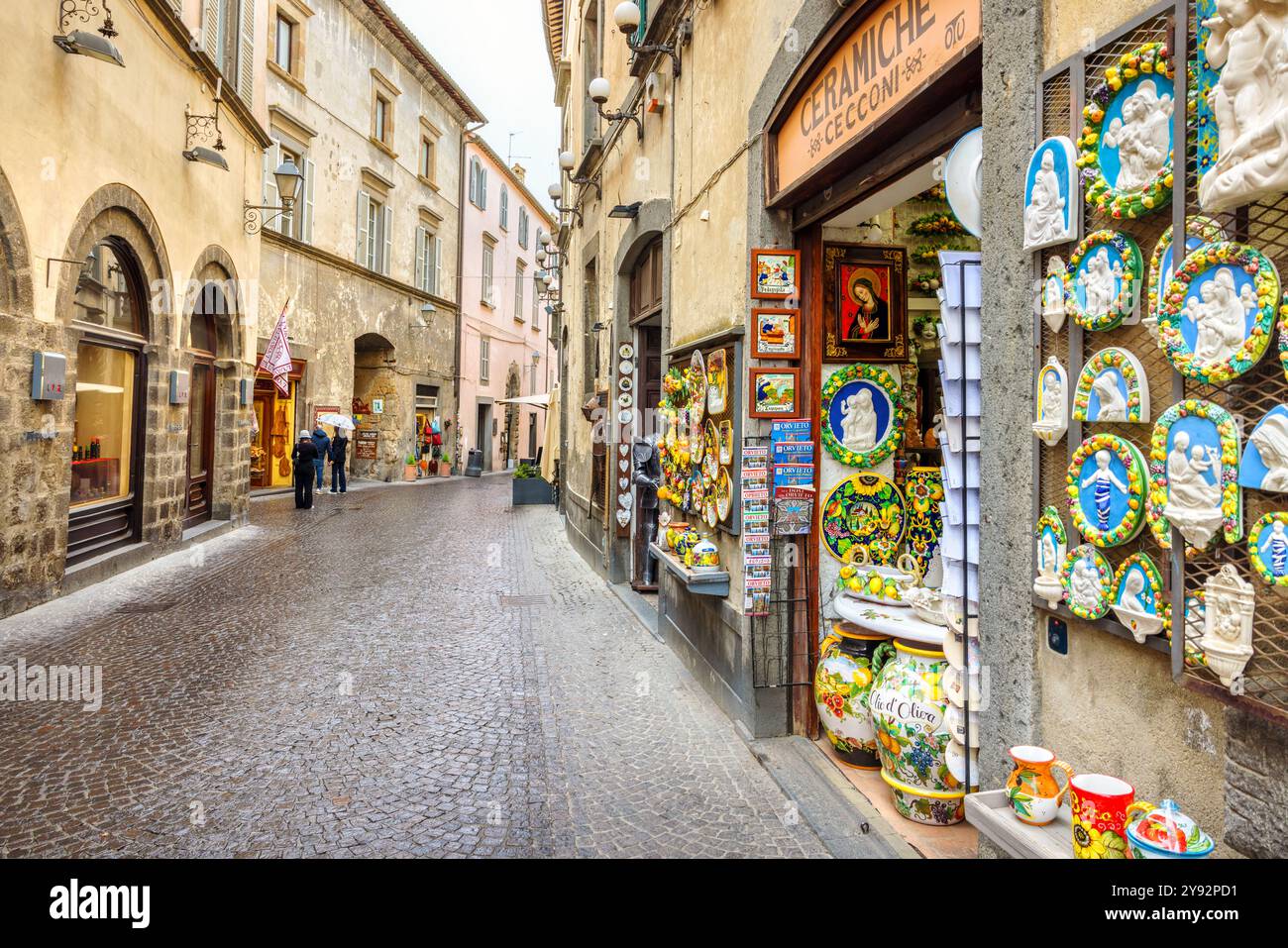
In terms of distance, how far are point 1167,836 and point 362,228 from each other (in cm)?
2185

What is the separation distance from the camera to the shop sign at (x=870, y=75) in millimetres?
2713

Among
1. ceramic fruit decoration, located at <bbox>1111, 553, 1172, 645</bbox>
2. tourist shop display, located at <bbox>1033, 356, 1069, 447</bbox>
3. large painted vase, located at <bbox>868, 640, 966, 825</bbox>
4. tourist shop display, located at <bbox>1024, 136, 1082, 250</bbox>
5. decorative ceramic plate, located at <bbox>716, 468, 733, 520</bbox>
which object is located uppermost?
tourist shop display, located at <bbox>1024, 136, 1082, 250</bbox>

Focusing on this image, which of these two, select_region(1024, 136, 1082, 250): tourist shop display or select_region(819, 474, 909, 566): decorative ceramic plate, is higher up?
select_region(1024, 136, 1082, 250): tourist shop display

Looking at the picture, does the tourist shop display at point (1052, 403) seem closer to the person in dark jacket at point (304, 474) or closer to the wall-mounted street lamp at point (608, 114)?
the wall-mounted street lamp at point (608, 114)

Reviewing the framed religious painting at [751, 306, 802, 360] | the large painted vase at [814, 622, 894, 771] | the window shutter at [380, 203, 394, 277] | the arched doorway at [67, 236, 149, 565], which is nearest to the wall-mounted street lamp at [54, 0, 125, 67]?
the arched doorway at [67, 236, 149, 565]

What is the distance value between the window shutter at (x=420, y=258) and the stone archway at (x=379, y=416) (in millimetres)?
2630

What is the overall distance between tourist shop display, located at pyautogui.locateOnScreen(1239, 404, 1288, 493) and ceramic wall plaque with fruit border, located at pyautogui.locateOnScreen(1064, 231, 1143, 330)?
424 millimetres

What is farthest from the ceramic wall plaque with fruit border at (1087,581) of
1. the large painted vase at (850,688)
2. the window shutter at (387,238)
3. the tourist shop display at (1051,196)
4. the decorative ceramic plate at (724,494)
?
the window shutter at (387,238)

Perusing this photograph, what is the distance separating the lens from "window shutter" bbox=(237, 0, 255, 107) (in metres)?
11.9

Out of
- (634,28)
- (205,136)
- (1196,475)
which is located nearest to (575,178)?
(634,28)

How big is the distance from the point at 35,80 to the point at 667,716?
Result: 7075mm

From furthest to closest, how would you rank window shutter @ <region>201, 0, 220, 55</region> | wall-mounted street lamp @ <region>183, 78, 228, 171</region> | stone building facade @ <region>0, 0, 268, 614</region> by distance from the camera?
window shutter @ <region>201, 0, 220, 55</region>, wall-mounted street lamp @ <region>183, 78, 228, 171</region>, stone building facade @ <region>0, 0, 268, 614</region>

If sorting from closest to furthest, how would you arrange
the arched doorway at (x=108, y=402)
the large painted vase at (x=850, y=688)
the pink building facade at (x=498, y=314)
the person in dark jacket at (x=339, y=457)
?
1. the large painted vase at (x=850, y=688)
2. the arched doorway at (x=108, y=402)
3. the person in dark jacket at (x=339, y=457)
4. the pink building facade at (x=498, y=314)

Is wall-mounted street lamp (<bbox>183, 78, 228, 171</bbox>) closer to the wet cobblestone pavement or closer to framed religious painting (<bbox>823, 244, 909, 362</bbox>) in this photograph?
the wet cobblestone pavement
